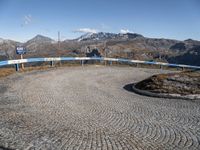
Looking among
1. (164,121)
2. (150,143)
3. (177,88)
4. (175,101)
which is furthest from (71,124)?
(177,88)

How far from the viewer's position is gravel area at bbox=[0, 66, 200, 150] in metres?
8.44

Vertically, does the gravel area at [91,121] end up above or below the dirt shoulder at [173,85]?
below

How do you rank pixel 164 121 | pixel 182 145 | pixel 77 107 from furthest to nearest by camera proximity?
pixel 77 107 → pixel 164 121 → pixel 182 145

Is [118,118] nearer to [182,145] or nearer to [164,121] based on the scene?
[164,121]

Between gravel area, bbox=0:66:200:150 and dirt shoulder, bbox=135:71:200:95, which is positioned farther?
dirt shoulder, bbox=135:71:200:95

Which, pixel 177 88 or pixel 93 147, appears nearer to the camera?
pixel 93 147

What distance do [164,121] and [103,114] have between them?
2953 millimetres

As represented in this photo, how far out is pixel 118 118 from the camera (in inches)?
458

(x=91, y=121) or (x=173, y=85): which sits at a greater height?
(x=173, y=85)

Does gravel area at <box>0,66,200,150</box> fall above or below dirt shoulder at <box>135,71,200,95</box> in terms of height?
below

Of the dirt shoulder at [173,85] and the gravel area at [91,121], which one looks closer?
the gravel area at [91,121]

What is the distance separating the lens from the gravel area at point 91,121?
8.44m

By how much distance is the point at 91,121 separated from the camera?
10.9 metres

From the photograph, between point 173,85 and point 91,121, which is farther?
point 173,85
